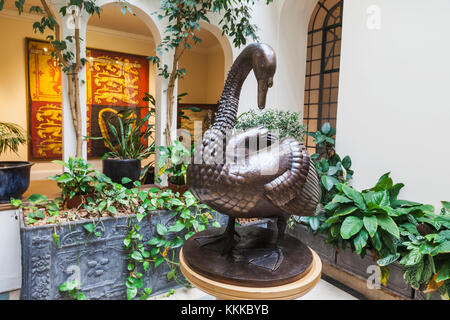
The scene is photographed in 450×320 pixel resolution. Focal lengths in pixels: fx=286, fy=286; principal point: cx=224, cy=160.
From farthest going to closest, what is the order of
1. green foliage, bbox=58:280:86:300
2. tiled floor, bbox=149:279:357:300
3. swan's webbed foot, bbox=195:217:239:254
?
tiled floor, bbox=149:279:357:300, green foliage, bbox=58:280:86:300, swan's webbed foot, bbox=195:217:239:254

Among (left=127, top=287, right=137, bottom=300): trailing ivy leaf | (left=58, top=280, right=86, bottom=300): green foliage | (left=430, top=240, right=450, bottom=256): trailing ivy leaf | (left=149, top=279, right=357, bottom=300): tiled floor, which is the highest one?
(left=430, top=240, right=450, bottom=256): trailing ivy leaf

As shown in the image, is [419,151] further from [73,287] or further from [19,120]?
[19,120]

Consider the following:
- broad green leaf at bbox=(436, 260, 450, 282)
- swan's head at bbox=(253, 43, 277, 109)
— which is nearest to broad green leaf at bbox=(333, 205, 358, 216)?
broad green leaf at bbox=(436, 260, 450, 282)

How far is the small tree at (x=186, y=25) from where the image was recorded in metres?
3.20

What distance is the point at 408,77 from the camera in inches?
103

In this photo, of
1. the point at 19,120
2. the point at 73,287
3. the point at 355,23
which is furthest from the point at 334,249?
the point at 19,120

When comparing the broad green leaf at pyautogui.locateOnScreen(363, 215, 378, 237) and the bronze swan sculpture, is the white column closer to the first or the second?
the bronze swan sculpture

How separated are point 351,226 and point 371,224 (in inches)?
5.4

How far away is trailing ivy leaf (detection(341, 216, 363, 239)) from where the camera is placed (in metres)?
2.06

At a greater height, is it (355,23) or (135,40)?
(135,40)

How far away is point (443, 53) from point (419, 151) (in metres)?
0.83

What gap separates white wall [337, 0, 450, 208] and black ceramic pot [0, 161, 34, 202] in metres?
3.21
